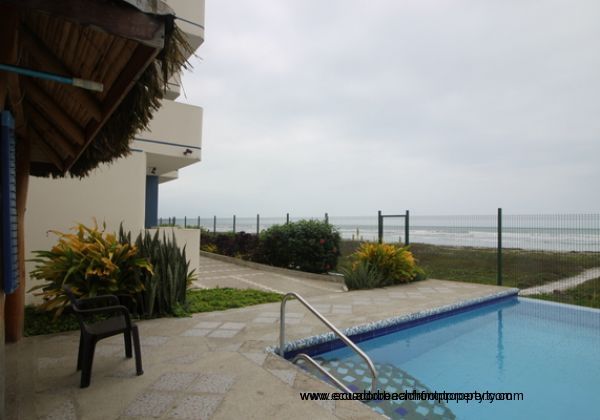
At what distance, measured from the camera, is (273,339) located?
13.0 ft

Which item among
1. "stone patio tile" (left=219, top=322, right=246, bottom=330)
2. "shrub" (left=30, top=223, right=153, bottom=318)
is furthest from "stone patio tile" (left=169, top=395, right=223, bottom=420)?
"shrub" (left=30, top=223, right=153, bottom=318)

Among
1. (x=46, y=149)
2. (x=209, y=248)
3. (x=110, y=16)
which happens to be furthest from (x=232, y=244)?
(x=110, y=16)

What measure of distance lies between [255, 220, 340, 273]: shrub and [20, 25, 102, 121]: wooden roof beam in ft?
27.0

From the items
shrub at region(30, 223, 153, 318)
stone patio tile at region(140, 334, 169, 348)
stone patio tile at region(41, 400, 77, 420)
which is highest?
shrub at region(30, 223, 153, 318)

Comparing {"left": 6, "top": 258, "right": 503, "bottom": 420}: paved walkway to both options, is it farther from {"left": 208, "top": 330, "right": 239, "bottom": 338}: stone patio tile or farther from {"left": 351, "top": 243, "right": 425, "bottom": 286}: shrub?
{"left": 351, "top": 243, "right": 425, "bottom": 286}: shrub

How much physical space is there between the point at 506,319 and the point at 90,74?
733cm

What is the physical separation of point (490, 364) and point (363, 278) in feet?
12.5

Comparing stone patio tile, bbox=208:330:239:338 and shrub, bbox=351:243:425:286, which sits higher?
shrub, bbox=351:243:425:286

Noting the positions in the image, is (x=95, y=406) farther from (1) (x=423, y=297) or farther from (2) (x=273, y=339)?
(1) (x=423, y=297)

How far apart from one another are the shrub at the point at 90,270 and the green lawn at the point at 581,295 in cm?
842

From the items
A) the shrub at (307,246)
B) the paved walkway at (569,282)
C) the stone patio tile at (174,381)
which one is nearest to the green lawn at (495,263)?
the paved walkway at (569,282)

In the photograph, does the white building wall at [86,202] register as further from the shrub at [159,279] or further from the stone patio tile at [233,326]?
the stone patio tile at [233,326]

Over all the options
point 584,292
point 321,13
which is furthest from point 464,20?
point 584,292

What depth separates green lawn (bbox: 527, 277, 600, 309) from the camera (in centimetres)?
735
